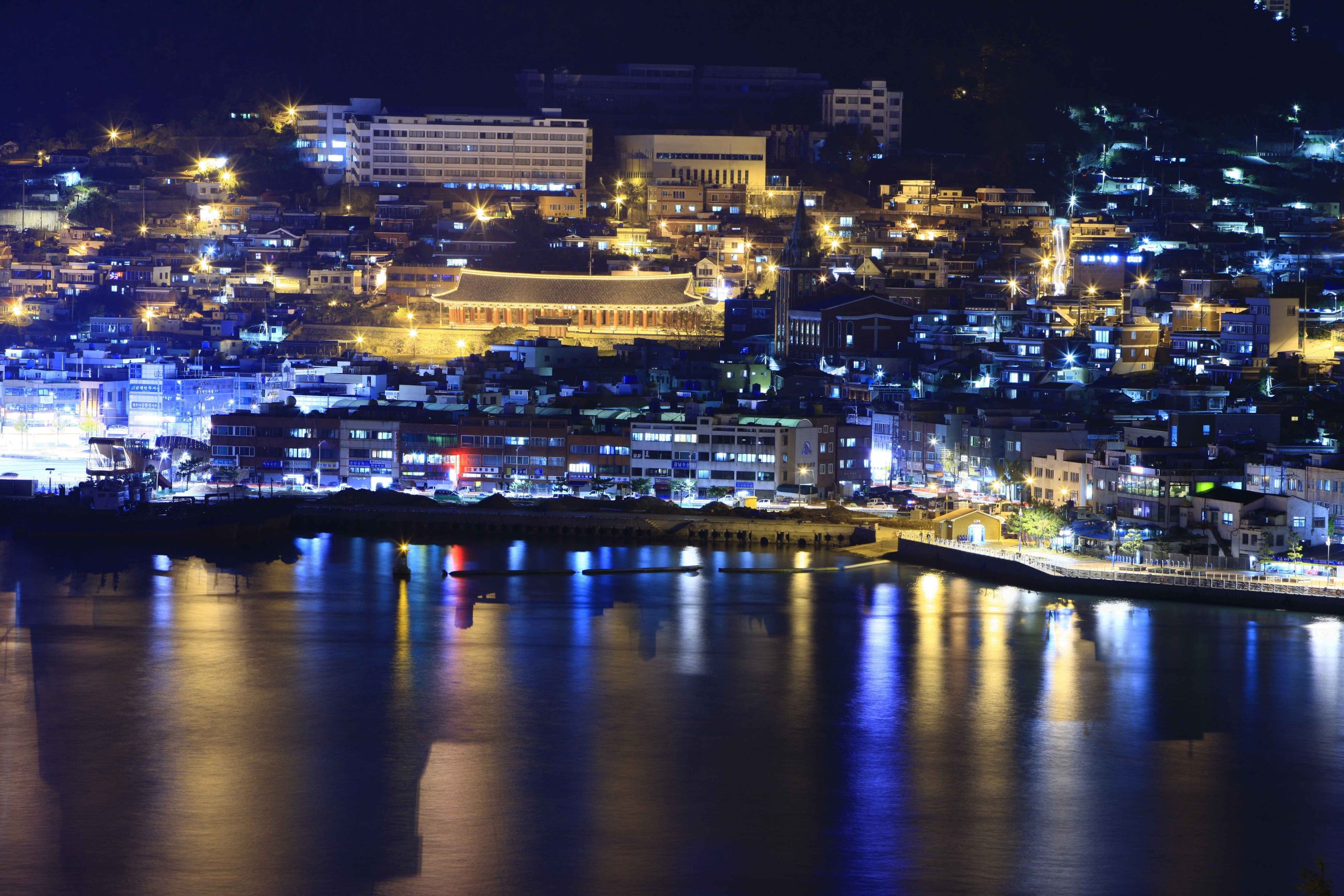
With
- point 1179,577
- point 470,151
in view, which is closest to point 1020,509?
point 1179,577

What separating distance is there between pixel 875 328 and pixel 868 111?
9.01 metres

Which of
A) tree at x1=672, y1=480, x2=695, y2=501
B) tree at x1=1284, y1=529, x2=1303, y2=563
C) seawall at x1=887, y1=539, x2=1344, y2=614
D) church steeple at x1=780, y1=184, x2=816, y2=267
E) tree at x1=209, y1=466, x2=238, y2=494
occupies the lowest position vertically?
seawall at x1=887, y1=539, x2=1344, y2=614

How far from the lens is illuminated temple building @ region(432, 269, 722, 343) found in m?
30.6

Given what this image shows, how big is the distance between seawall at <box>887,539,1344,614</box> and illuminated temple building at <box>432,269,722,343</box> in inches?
447

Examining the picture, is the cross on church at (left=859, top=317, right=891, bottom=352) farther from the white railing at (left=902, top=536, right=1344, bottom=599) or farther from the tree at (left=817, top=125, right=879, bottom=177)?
the white railing at (left=902, top=536, right=1344, bottom=599)

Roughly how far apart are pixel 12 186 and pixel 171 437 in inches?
502

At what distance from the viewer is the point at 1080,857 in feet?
38.5

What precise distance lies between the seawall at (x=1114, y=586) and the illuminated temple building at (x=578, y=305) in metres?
11.4

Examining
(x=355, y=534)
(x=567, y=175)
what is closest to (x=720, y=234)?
(x=567, y=175)

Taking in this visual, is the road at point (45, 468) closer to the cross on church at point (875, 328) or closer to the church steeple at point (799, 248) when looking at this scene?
the cross on church at point (875, 328)

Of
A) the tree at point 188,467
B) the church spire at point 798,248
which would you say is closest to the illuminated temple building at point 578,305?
the church spire at point 798,248

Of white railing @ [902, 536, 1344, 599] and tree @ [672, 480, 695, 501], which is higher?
tree @ [672, 480, 695, 501]

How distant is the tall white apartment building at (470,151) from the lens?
3497cm

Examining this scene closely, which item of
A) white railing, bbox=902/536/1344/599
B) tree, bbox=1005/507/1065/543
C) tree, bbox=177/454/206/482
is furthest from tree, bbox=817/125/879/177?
white railing, bbox=902/536/1344/599
